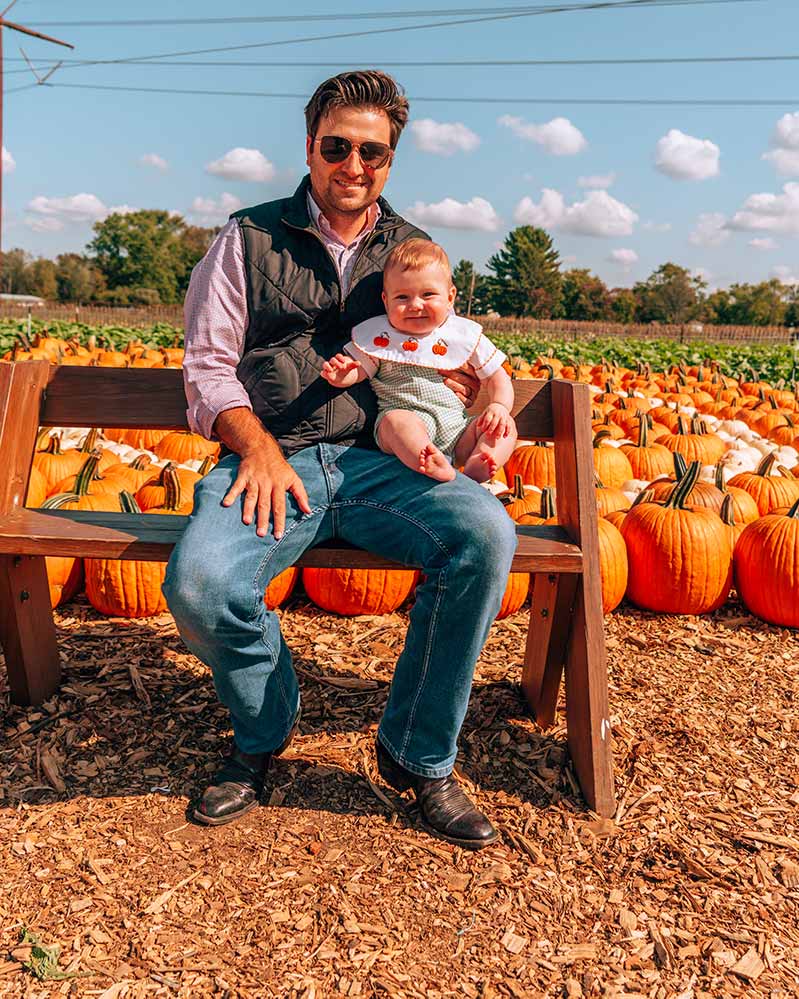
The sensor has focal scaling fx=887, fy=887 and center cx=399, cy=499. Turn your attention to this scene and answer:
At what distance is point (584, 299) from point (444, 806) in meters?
93.5

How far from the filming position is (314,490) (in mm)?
2416

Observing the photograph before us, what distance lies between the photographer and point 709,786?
2627mm

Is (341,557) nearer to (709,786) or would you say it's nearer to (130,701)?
(130,701)

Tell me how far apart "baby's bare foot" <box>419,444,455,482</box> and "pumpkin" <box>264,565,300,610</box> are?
1.39 meters

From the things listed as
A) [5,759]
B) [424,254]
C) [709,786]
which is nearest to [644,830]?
[709,786]

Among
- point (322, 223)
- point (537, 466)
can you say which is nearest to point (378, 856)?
point (322, 223)

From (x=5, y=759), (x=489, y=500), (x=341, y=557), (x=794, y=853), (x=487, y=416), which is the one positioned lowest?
(x=794, y=853)

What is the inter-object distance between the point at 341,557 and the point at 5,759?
47.3 inches

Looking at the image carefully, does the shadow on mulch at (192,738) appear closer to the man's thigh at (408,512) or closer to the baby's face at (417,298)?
the man's thigh at (408,512)

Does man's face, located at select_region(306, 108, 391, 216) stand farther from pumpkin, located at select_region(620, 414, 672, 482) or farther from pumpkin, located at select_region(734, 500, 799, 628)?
pumpkin, located at select_region(620, 414, 672, 482)

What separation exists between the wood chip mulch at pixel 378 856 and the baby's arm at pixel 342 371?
1127 mm

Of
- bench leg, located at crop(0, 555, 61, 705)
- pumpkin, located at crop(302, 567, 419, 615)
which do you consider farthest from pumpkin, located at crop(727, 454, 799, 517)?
bench leg, located at crop(0, 555, 61, 705)

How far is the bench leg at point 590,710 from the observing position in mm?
2459

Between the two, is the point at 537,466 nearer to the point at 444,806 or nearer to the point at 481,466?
the point at 481,466
